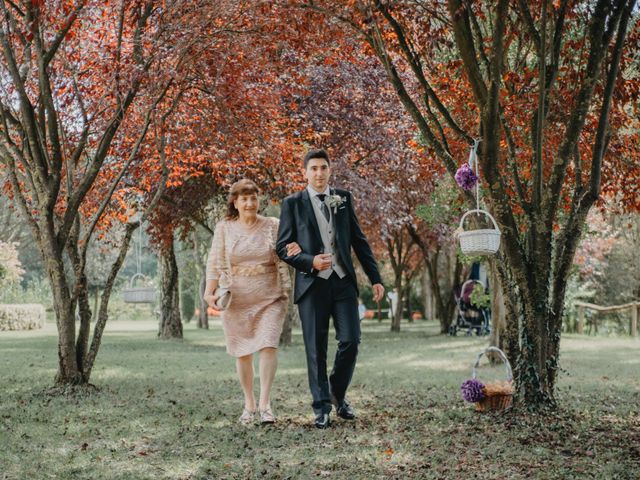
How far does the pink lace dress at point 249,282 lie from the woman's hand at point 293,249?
51 cm

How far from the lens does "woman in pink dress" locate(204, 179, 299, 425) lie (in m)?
6.93

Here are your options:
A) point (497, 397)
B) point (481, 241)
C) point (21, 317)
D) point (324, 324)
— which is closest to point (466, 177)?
point (481, 241)

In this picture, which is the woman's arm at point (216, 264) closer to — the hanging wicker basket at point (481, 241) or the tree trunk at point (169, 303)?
the hanging wicker basket at point (481, 241)

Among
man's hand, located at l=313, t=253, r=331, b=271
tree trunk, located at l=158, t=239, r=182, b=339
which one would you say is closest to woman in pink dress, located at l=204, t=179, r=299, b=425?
man's hand, located at l=313, t=253, r=331, b=271

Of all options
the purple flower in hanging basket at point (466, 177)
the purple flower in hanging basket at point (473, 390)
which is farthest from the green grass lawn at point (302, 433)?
the purple flower in hanging basket at point (466, 177)

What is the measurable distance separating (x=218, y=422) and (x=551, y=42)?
4.34 m

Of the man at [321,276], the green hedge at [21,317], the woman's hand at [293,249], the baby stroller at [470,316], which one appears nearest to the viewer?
the woman's hand at [293,249]

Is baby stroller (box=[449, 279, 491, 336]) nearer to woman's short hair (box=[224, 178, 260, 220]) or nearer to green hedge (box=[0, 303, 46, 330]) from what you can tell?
green hedge (box=[0, 303, 46, 330])

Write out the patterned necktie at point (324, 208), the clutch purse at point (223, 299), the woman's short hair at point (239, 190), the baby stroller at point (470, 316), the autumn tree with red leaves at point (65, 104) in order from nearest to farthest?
the patterned necktie at point (324, 208)
the clutch purse at point (223, 299)
the woman's short hair at point (239, 190)
the autumn tree with red leaves at point (65, 104)
the baby stroller at point (470, 316)

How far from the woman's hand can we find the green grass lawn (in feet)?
4.58

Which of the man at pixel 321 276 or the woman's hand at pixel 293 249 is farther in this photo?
the man at pixel 321 276

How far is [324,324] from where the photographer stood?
261 inches

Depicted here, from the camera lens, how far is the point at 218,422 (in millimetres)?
6906

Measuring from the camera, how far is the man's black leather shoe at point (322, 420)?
21.2 feet
